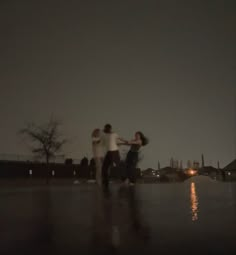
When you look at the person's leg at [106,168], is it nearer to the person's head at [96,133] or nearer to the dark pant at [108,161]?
the dark pant at [108,161]

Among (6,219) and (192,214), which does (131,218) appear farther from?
(6,219)

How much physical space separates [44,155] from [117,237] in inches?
1697

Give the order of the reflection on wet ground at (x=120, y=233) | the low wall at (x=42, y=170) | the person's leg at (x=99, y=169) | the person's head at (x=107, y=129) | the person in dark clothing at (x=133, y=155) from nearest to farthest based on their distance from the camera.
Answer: the reflection on wet ground at (x=120, y=233)
the person's head at (x=107, y=129)
the person in dark clothing at (x=133, y=155)
the person's leg at (x=99, y=169)
the low wall at (x=42, y=170)

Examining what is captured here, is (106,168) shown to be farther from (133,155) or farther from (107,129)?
(107,129)

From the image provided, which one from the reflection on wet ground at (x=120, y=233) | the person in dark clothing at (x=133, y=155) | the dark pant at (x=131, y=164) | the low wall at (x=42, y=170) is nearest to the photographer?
the reflection on wet ground at (x=120, y=233)

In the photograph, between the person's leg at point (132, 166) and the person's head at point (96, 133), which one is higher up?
the person's head at point (96, 133)

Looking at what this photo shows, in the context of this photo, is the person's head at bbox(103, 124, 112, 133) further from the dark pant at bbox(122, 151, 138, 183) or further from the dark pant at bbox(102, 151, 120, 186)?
the dark pant at bbox(122, 151, 138, 183)

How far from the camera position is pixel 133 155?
36.1 ft

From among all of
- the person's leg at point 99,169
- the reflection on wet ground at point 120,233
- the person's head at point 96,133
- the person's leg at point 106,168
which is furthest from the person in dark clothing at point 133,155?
the reflection on wet ground at point 120,233

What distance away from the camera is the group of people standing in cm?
1034

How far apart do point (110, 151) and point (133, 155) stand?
91 cm

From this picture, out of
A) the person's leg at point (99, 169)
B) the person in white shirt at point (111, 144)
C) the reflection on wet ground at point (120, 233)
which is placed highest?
the person in white shirt at point (111, 144)

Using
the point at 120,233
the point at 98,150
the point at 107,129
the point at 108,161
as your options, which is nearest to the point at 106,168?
the point at 108,161

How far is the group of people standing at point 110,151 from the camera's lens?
407 inches
